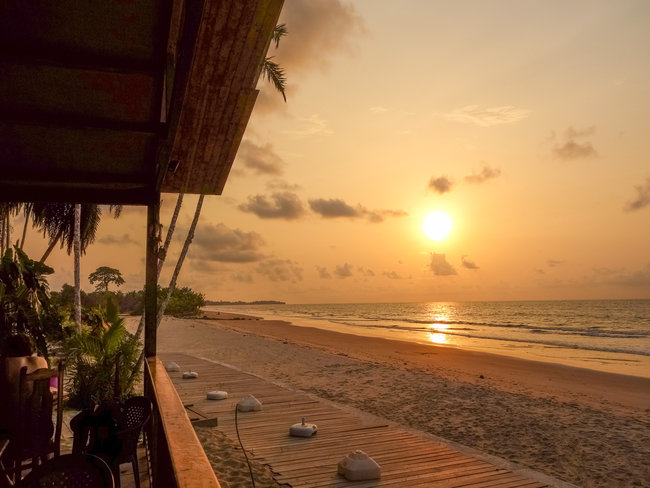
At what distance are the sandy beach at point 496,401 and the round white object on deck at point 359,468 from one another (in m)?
1.23

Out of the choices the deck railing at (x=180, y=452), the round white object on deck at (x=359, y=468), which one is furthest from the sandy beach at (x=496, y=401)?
the deck railing at (x=180, y=452)

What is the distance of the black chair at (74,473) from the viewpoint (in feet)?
5.66

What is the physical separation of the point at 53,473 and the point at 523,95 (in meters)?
12.8

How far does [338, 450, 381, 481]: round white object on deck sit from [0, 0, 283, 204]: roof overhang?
3.18m

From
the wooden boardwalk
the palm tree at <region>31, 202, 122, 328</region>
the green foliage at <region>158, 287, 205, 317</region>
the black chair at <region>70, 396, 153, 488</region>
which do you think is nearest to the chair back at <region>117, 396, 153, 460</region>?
the black chair at <region>70, 396, 153, 488</region>

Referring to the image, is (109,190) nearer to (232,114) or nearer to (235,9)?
(232,114)

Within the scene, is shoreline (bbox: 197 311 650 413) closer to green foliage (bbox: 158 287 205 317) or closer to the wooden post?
the wooden post

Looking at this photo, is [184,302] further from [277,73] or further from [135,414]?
→ [135,414]

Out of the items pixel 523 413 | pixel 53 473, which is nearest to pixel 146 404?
pixel 53 473

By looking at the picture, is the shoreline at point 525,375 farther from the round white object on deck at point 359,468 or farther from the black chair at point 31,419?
the black chair at point 31,419

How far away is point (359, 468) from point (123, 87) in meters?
4.18

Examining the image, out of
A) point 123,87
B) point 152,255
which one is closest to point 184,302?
point 152,255

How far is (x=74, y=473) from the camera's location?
1.77 m

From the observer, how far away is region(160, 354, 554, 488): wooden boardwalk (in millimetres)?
5191
